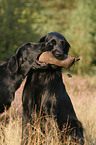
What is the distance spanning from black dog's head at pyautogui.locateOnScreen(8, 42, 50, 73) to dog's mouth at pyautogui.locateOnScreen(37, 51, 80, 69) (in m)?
0.16

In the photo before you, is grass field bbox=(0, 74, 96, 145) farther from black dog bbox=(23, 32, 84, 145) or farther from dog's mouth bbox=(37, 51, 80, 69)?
dog's mouth bbox=(37, 51, 80, 69)

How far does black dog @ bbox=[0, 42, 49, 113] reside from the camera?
3.07 m

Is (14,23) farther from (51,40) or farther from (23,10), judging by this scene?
(51,40)

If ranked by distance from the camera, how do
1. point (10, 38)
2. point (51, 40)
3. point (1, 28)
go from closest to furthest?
point (51, 40) → point (1, 28) → point (10, 38)

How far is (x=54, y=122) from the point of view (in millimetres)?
2684

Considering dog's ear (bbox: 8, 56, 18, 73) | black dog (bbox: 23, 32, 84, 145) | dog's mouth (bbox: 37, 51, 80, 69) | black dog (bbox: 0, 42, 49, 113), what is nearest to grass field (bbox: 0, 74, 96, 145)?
black dog (bbox: 23, 32, 84, 145)

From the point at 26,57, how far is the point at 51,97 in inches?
32.9

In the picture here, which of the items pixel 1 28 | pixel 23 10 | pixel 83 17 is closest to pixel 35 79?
pixel 1 28

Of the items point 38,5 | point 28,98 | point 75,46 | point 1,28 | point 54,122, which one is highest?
point 38,5

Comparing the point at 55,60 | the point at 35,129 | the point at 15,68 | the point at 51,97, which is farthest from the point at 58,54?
the point at 35,129

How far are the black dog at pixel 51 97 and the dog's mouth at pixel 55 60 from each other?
0.05 meters

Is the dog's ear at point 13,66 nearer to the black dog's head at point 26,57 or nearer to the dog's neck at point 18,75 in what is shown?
the black dog's head at point 26,57

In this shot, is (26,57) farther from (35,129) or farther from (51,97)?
(35,129)

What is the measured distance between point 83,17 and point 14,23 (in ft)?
29.8
